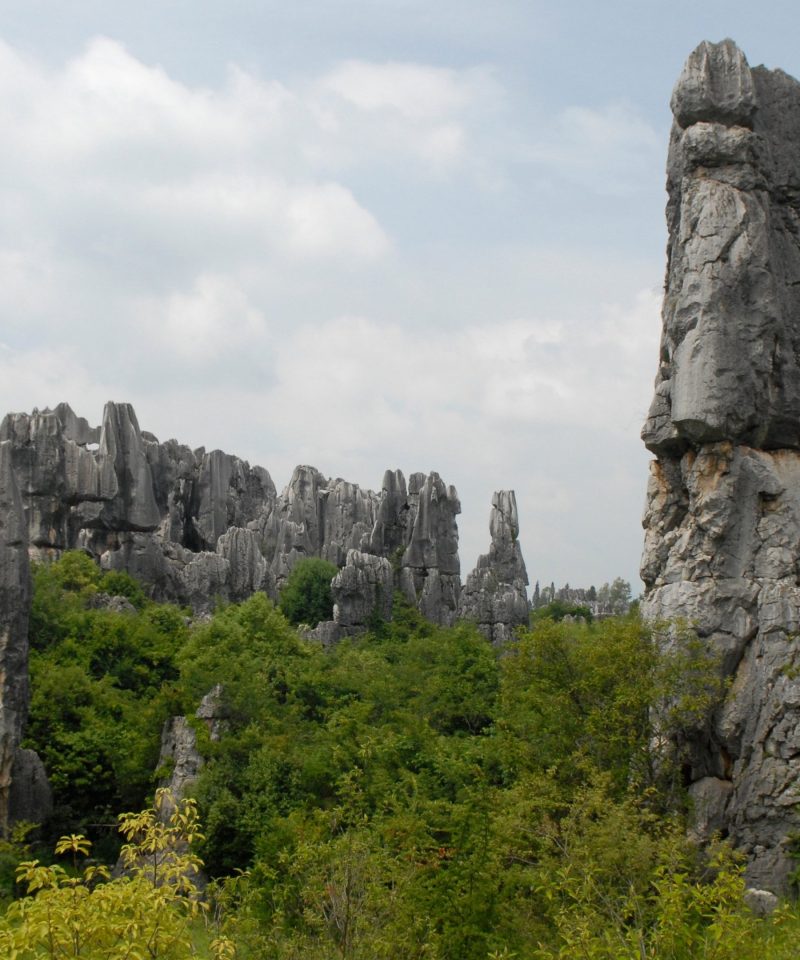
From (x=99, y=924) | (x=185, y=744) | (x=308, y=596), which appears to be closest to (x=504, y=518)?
(x=308, y=596)

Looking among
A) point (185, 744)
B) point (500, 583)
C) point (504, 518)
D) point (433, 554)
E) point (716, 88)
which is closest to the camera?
point (716, 88)

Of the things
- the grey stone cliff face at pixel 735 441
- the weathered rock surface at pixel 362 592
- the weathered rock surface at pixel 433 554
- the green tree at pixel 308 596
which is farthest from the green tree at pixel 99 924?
the green tree at pixel 308 596

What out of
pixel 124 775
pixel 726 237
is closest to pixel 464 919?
pixel 726 237

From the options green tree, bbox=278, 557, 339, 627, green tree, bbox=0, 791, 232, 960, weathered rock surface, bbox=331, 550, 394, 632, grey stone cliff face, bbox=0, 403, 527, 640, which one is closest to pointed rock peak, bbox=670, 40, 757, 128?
green tree, bbox=0, 791, 232, 960

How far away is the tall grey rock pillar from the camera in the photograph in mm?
20391

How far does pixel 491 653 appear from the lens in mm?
34031

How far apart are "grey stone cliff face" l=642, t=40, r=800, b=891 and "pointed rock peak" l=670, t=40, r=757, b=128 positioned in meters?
0.02

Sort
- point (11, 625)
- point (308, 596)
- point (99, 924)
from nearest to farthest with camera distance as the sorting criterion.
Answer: point (99, 924) → point (11, 625) → point (308, 596)

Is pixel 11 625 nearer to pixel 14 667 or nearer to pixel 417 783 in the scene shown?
pixel 14 667

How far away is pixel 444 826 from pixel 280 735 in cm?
715

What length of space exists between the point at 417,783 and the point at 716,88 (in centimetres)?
1257

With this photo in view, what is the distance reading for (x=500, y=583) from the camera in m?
49.8

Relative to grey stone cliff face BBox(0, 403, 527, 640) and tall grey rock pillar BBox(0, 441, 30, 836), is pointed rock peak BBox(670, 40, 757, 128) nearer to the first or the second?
tall grey rock pillar BBox(0, 441, 30, 836)

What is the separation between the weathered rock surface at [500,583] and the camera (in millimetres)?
46594
